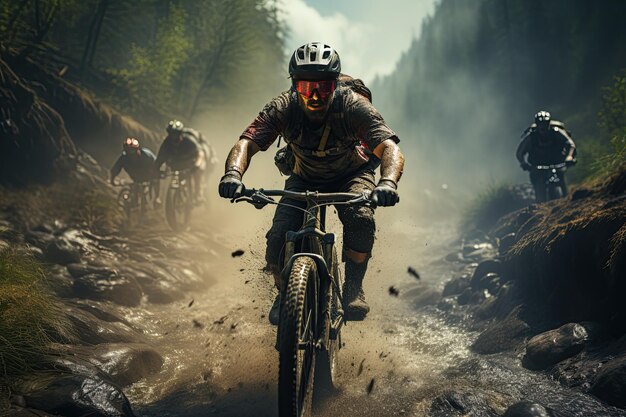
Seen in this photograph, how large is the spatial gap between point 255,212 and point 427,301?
39.9 feet

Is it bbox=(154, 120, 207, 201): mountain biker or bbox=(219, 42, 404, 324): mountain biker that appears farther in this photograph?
bbox=(154, 120, 207, 201): mountain biker

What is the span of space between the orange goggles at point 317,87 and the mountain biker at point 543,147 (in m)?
8.62

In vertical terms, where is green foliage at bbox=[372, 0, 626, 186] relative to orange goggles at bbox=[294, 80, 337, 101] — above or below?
above

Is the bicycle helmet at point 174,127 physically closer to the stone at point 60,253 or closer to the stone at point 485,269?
the stone at point 60,253

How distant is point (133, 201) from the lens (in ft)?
42.5

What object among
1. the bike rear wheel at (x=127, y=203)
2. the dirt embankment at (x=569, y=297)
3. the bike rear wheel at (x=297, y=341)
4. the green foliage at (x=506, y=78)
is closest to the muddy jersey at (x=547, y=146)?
the dirt embankment at (x=569, y=297)

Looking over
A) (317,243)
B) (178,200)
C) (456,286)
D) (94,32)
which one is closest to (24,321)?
(317,243)

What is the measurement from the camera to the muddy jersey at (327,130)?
438 cm

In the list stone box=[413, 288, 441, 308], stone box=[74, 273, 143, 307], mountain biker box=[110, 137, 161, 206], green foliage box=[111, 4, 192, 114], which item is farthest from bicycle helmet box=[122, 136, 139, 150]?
green foliage box=[111, 4, 192, 114]

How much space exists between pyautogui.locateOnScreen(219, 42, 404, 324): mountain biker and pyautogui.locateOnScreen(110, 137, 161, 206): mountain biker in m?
9.56

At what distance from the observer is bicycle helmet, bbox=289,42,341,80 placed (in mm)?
4102

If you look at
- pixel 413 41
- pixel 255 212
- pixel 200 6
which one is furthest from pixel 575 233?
pixel 413 41

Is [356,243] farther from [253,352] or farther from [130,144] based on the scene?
[130,144]

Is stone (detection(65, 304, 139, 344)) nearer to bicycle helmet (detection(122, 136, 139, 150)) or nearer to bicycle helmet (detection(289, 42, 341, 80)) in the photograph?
bicycle helmet (detection(289, 42, 341, 80))
